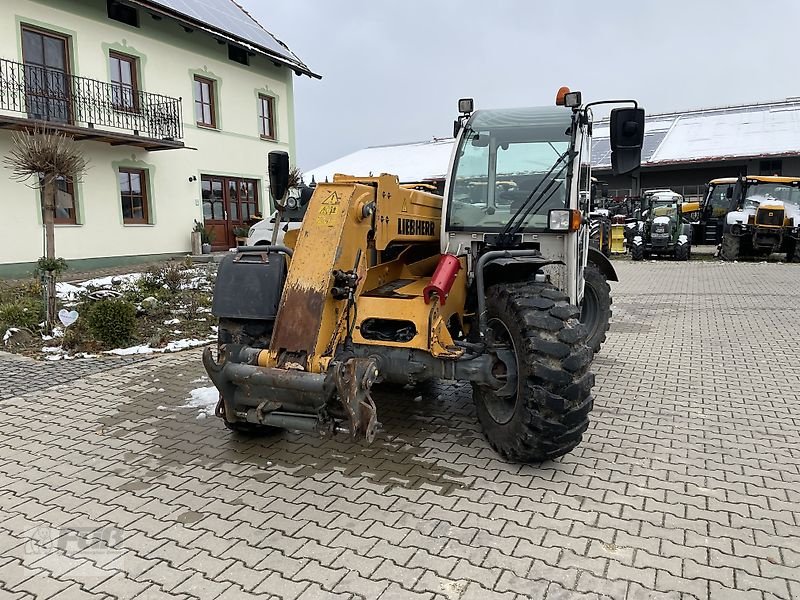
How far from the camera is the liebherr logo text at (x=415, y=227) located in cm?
466

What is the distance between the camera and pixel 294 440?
461cm

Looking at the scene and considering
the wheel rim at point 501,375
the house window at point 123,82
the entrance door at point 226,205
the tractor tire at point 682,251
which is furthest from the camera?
the tractor tire at point 682,251

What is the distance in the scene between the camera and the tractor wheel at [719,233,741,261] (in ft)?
62.3

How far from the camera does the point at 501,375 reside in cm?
407

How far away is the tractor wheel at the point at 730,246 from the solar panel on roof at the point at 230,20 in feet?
49.1


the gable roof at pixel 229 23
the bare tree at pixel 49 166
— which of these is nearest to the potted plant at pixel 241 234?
the gable roof at pixel 229 23

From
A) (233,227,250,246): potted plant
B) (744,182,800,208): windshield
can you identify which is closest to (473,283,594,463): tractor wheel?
(233,227,250,246): potted plant

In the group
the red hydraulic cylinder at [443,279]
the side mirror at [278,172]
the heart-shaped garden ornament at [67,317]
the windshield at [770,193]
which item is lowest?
the heart-shaped garden ornament at [67,317]

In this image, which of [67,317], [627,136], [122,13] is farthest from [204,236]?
[627,136]

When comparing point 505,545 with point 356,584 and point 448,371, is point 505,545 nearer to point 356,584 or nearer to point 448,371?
point 356,584

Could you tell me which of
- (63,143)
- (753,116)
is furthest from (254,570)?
(753,116)

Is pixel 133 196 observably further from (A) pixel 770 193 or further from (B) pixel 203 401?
(A) pixel 770 193

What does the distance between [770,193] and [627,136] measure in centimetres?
1826

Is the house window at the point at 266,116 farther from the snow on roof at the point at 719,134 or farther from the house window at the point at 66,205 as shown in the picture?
the snow on roof at the point at 719,134
